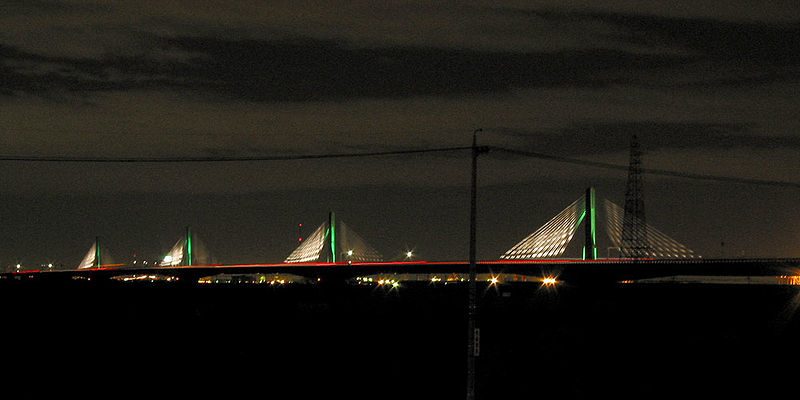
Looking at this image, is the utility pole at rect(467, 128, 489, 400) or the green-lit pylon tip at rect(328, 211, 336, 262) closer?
the utility pole at rect(467, 128, 489, 400)

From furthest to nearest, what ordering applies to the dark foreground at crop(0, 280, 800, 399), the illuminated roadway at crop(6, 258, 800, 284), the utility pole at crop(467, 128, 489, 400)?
the illuminated roadway at crop(6, 258, 800, 284) < the dark foreground at crop(0, 280, 800, 399) < the utility pole at crop(467, 128, 489, 400)

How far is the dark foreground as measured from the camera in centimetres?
3916

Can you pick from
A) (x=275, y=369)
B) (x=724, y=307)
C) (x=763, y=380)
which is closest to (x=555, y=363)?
(x=763, y=380)

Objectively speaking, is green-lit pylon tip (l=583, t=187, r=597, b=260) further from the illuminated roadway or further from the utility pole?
the utility pole

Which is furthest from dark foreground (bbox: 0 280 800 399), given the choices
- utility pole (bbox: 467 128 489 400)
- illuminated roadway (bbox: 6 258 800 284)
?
illuminated roadway (bbox: 6 258 800 284)

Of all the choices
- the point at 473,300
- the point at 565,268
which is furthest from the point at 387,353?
the point at 565,268

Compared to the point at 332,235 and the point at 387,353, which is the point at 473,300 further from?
the point at 332,235

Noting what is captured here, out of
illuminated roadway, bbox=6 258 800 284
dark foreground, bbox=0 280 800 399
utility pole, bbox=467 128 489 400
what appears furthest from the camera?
illuminated roadway, bbox=6 258 800 284

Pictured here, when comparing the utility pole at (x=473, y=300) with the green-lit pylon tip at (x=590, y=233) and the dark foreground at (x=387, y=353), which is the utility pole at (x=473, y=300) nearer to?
the dark foreground at (x=387, y=353)

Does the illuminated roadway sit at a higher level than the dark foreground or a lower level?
higher

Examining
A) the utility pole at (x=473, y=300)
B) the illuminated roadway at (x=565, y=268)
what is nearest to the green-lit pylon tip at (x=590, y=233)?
the illuminated roadway at (x=565, y=268)

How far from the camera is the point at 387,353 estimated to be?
1989 inches

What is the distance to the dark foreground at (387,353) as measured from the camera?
3916 cm

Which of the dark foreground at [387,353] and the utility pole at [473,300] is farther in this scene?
the dark foreground at [387,353]
